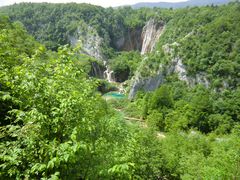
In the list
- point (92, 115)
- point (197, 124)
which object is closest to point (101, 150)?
point (92, 115)

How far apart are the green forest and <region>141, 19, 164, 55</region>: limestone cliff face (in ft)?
1.95

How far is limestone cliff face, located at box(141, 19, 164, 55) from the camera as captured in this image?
11494 cm

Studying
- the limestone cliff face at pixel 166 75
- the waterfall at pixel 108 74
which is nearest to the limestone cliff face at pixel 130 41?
the waterfall at pixel 108 74

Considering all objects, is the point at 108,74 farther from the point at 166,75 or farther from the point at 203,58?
the point at 203,58

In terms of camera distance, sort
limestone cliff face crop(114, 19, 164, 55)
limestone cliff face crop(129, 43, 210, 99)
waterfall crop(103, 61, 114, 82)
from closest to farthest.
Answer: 1. limestone cliff face crop(129, 43, 210, 99)
2. waterfall crop(103, 61, 114, 82)
3. limestone cliff face crop(114, 19, 164, 55)

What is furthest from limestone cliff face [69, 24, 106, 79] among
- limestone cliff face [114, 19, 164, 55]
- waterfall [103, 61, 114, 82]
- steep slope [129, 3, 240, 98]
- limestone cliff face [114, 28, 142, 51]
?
steep slope [129, 3, 240, 98]

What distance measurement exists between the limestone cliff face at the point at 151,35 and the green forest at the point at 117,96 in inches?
23.4

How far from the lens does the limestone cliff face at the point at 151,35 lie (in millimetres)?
114938

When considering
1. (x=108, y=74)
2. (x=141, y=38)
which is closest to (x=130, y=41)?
(x=141, y=38)

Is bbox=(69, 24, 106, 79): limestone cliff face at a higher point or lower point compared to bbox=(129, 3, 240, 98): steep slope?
lower

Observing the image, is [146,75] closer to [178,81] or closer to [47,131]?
[178,81]

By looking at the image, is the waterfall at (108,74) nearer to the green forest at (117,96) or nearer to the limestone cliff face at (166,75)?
the green forest at (117,96)

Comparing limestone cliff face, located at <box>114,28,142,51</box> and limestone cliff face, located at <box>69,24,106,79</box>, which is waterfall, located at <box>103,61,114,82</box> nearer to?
limestone cliff face, located at <box>69,24,106,79</box>

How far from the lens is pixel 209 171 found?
709 inches
